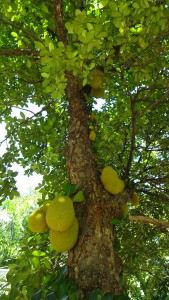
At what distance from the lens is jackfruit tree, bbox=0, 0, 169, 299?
140 centimetres

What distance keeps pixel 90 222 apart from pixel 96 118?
88cm

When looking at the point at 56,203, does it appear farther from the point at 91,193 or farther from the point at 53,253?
the point at 53,253

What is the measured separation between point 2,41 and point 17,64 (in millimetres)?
324

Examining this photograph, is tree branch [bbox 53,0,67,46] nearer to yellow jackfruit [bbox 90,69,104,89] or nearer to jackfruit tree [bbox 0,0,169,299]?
jackfruit tree [bbox 0,0,169,299]

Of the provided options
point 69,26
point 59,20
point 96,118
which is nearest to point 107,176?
point 96,118

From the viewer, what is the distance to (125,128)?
2.58 meters

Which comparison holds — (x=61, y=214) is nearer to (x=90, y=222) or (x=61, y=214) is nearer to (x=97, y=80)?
(x=90, y=222)

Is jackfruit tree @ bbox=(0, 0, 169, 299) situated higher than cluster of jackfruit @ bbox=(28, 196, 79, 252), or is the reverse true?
jackfruit tree @ bbox=(0, 0, 169, 299)

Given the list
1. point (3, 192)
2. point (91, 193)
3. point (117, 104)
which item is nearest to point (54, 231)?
point (91, 193)

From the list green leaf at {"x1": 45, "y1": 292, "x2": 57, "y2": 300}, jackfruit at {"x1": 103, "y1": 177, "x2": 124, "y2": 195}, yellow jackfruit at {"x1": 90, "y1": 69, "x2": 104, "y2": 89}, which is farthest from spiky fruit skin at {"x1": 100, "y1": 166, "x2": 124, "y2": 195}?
yellow jackfruit at {"x1": 90, "y1": 69, "x2": 104, "y2": 89}

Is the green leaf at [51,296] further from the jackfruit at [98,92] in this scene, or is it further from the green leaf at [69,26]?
the jackfruit at [98,92]

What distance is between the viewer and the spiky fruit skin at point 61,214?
1.43 meters

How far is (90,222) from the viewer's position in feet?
4.85

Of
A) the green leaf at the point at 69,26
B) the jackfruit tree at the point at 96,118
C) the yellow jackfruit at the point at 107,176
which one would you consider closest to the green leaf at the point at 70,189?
the jackfruit tree at the point at 96,118
